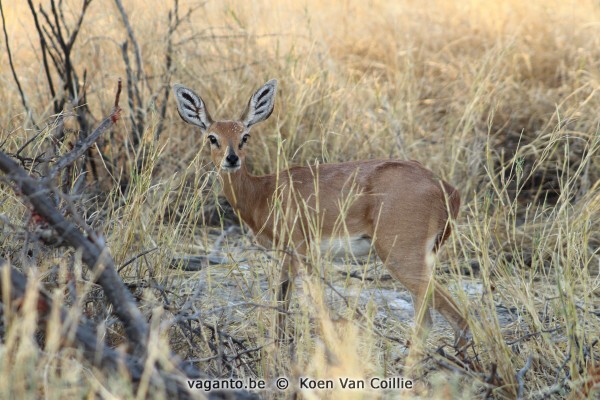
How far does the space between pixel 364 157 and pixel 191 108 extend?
1.84m

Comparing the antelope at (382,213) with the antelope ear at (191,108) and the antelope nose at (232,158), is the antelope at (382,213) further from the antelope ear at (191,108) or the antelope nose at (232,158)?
the antelope ear at (191,108)

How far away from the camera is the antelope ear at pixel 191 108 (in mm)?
5703

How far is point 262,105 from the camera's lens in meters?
5.81

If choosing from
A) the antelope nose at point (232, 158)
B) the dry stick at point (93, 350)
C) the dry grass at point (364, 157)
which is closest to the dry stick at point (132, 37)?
the dry grass at point (364, 157)

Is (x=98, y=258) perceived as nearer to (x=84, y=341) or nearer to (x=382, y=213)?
(x=84, y=341)

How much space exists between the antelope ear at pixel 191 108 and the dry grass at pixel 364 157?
444mm

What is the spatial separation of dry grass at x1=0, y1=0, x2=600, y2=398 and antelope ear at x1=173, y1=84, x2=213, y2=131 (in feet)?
1.46

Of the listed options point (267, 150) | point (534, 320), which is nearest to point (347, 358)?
point (534, 320)

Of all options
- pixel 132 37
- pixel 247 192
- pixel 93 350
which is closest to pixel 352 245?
pixel 247 192

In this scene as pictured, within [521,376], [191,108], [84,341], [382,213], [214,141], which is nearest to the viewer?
[84,341]

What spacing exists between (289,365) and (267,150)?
2.97 metres

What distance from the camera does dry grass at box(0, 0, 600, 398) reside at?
4.02m

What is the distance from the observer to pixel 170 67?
764 centimetres

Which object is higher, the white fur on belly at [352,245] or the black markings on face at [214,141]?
the black markings on face at [214,141]
